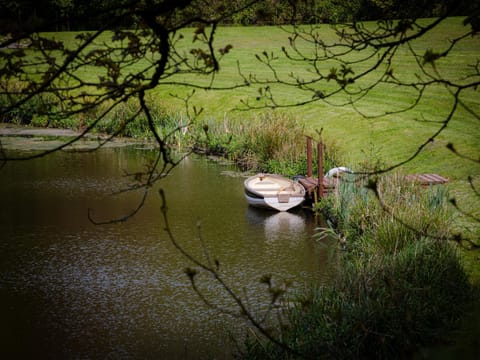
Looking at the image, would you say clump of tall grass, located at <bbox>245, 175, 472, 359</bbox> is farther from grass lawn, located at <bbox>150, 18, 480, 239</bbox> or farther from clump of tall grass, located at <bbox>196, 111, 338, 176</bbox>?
clump of tall grass, located at <bbox>196, 111, 338, 176</bbox>

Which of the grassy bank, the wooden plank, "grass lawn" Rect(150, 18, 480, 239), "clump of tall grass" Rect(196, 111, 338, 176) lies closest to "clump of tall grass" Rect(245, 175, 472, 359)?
the grassy bank

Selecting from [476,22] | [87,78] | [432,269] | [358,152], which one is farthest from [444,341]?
[87,78]

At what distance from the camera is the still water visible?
731cm

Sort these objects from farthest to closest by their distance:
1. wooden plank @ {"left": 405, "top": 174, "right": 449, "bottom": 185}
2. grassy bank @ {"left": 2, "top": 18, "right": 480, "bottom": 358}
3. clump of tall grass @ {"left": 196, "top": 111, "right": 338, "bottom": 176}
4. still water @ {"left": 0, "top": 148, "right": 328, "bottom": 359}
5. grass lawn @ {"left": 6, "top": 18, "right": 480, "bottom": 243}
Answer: clump of tall grass @ {"left": 196, "top": 111, "right": 338, "bottom": 176} < grass lawn @ {"left": 6, "top": 18, "right": 480, "bottom": 243} < wooden plank @ {"left": 405, "top": 174, "right": 449, "bottom": 185} < still water @ {"left": 0, "top": 148, "right": 328, "bottom": 359} < grassy bank @ {"left": 2, "top": 18, "right": 480, "bottom": 358}

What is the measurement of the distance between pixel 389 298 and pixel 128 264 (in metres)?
4.54

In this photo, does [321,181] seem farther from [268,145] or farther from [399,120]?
[399,120]

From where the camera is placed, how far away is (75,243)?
10.8 meters

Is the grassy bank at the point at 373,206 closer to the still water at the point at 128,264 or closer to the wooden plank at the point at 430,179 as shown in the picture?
the wooden plank at the point at 430,179

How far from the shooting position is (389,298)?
250 inches

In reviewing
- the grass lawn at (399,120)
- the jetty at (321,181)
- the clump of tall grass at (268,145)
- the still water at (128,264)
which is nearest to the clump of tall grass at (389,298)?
the grass lawn at (399,120)

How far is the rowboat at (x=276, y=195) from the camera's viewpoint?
12.6 m

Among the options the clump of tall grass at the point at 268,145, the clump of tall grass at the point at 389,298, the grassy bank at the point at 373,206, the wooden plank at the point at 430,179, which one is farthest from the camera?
the clump of tall grass at the point at 268,145

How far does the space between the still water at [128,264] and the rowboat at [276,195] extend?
0.19m

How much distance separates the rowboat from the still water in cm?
19
